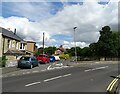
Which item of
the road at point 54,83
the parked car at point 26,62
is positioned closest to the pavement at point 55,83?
the road at point 54,83

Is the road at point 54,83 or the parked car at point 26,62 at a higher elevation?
the parked car at point 26,62

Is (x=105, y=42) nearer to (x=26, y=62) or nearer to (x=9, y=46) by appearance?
(x=9, y=46)

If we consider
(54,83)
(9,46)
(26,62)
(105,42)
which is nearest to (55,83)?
(54,83)

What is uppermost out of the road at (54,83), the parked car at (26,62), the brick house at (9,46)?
the brick house at (9,46)

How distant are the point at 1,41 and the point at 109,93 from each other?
114ft

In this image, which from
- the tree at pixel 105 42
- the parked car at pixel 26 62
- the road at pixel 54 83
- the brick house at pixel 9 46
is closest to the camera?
the road at pixel 54 83

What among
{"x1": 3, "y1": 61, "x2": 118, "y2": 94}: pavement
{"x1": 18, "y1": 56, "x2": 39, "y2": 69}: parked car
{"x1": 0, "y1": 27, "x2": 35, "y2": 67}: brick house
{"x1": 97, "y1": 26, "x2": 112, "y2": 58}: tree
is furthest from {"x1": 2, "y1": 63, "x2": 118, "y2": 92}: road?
{"x1": 97, "y1": 26, "x2": 112, "y2": 58}: tree

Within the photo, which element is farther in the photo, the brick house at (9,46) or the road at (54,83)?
the brick house at (9,46)

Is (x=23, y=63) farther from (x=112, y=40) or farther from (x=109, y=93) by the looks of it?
(x=112, y=40)

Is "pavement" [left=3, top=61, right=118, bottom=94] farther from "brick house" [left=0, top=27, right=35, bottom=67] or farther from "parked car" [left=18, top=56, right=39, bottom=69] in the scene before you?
"brick house" [left=0, top=27, right=35, bottom=67]

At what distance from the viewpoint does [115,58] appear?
72375 mm

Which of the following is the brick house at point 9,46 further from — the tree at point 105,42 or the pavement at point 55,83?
the tree at point 105,42

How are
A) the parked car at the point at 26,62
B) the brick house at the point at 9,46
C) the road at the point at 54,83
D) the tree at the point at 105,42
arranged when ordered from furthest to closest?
the tree at the point at 105,42 < the brick house at the point at 9,46 < the parked car at the point at 26,62 < the road at the point at 54,83

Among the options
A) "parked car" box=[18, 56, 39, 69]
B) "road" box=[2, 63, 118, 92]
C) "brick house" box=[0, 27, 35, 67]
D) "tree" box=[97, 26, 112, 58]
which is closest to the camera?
"road" box=[2, 63, 118, 92]
